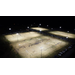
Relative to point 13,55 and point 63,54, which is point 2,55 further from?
point 63,54

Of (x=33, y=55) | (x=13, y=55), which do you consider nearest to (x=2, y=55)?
(x=13, y=55)

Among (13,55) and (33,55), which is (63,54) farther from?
(13,55)

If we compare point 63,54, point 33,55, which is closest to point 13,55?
point 33,55

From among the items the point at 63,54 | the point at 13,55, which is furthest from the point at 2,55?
the point at 63,54

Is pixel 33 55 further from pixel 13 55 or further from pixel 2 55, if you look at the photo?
pixel 2 55

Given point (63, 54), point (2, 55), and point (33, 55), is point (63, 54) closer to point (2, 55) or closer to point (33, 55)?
point (33, 55)
